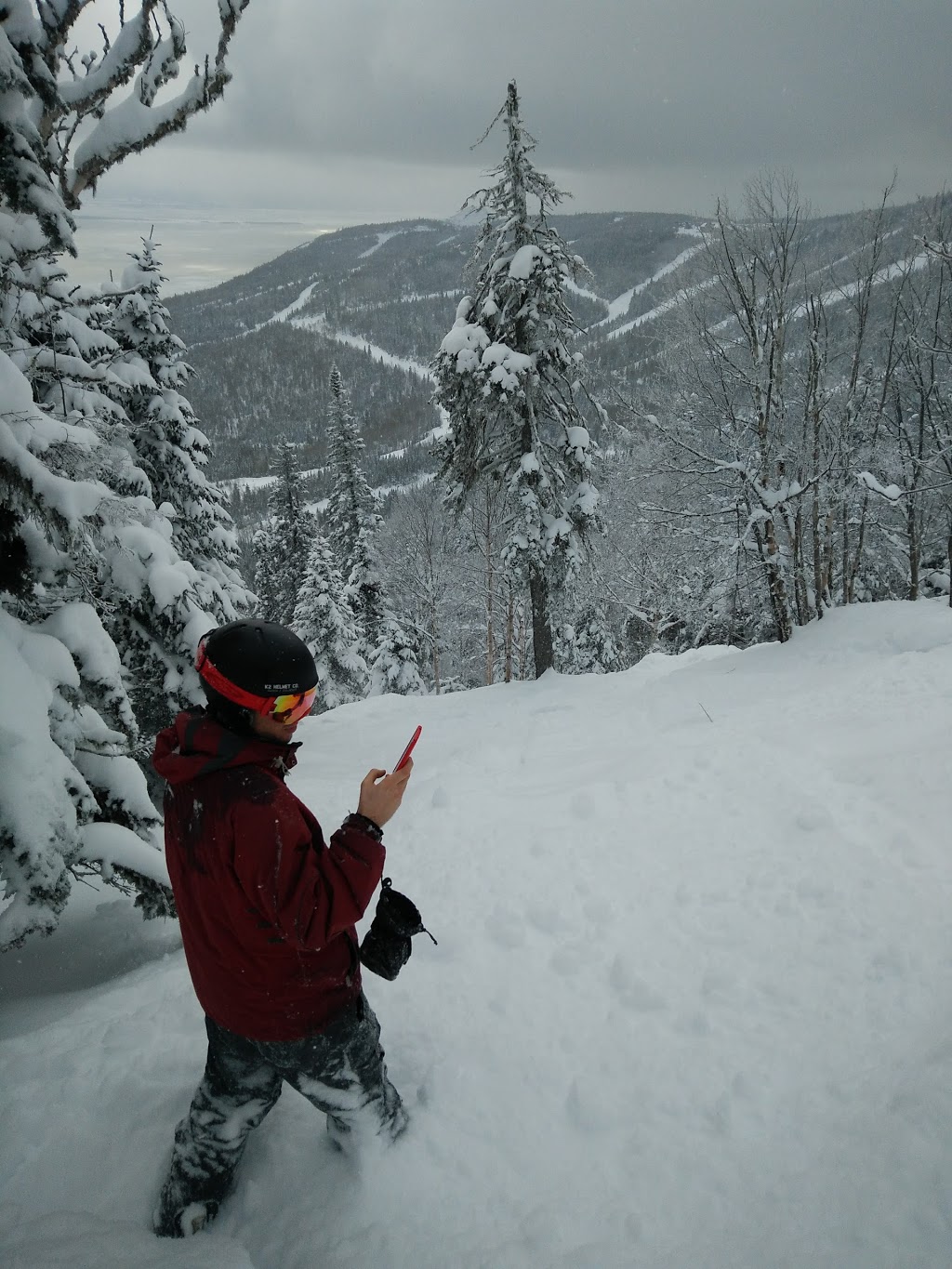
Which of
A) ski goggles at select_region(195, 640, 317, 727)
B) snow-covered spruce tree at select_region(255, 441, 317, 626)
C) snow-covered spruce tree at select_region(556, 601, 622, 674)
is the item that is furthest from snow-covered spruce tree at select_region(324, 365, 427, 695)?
ski goggles at select_region(195, 640, 317, 727)

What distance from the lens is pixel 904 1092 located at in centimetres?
273

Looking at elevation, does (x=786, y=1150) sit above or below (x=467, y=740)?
above

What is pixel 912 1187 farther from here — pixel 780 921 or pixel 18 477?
pixel 18 477

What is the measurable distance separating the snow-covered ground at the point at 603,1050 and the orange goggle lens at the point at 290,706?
1.97 metres

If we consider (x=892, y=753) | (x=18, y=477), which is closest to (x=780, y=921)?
(x=892, y=753)

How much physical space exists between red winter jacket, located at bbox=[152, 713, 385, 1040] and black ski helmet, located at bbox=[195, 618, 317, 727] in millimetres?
113

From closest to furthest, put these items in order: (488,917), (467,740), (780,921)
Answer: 1. (780,921)
2. (488,917)
3. (467,740)

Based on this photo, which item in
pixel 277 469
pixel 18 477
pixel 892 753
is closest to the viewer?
pixel 18 477

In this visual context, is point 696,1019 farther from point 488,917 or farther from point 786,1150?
point 488,917

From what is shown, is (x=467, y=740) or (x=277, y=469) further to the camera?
(x=277, y=469)

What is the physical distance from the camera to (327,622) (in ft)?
83.1

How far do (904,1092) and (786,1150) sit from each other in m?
0.59

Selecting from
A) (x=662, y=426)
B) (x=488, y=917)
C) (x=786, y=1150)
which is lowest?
(x=488, y=917)

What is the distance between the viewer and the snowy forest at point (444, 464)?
12.2ft
